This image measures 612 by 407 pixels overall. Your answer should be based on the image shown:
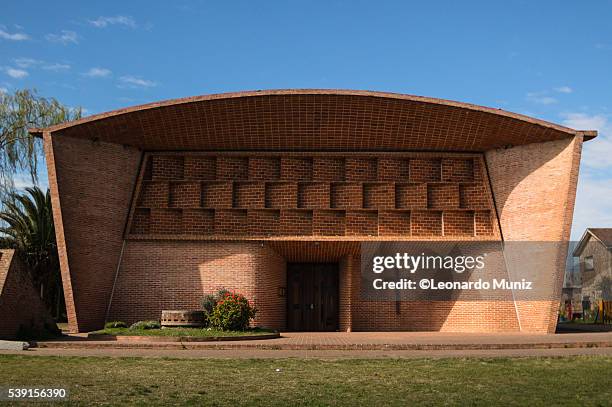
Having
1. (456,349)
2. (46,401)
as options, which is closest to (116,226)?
(456,349)

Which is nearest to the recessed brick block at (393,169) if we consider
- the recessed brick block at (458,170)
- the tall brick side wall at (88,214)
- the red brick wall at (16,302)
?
the recessed brick block at (458,170)

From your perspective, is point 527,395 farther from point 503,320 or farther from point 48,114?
point 48,114

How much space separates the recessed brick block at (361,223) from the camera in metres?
25.2

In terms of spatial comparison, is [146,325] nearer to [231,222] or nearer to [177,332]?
[177,332]

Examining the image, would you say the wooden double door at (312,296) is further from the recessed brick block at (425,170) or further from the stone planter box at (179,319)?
the stone planter box at (179,319)

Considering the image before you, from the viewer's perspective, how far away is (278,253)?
86.7ft

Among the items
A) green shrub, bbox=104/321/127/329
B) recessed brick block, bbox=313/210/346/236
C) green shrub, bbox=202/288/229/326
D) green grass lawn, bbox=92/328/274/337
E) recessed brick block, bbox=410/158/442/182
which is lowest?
green grass lawn, bbox=92/328/274/337

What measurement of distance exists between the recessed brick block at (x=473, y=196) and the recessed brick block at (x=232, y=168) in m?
8.13

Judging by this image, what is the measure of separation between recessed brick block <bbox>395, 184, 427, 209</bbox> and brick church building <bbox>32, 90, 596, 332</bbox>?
53 mm

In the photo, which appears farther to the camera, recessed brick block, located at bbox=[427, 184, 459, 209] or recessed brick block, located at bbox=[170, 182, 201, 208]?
recessed brick block, located at bbox=[427, 184, 459, 209]

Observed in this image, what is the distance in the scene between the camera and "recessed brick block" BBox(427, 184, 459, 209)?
25.4 metres

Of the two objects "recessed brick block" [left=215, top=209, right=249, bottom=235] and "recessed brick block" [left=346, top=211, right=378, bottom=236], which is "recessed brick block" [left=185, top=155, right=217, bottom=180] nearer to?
"recessed brick block" [left=215, top=209, right=249, bottom=235]

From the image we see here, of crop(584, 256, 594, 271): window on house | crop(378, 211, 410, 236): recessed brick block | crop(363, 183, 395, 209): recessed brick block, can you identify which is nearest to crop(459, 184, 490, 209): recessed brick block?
crop(378, 211, 410, 236): recessed brick block

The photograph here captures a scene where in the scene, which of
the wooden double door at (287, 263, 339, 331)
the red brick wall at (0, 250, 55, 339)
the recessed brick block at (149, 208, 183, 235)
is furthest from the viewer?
the wooden double door at (287, 263, 339, 331)
